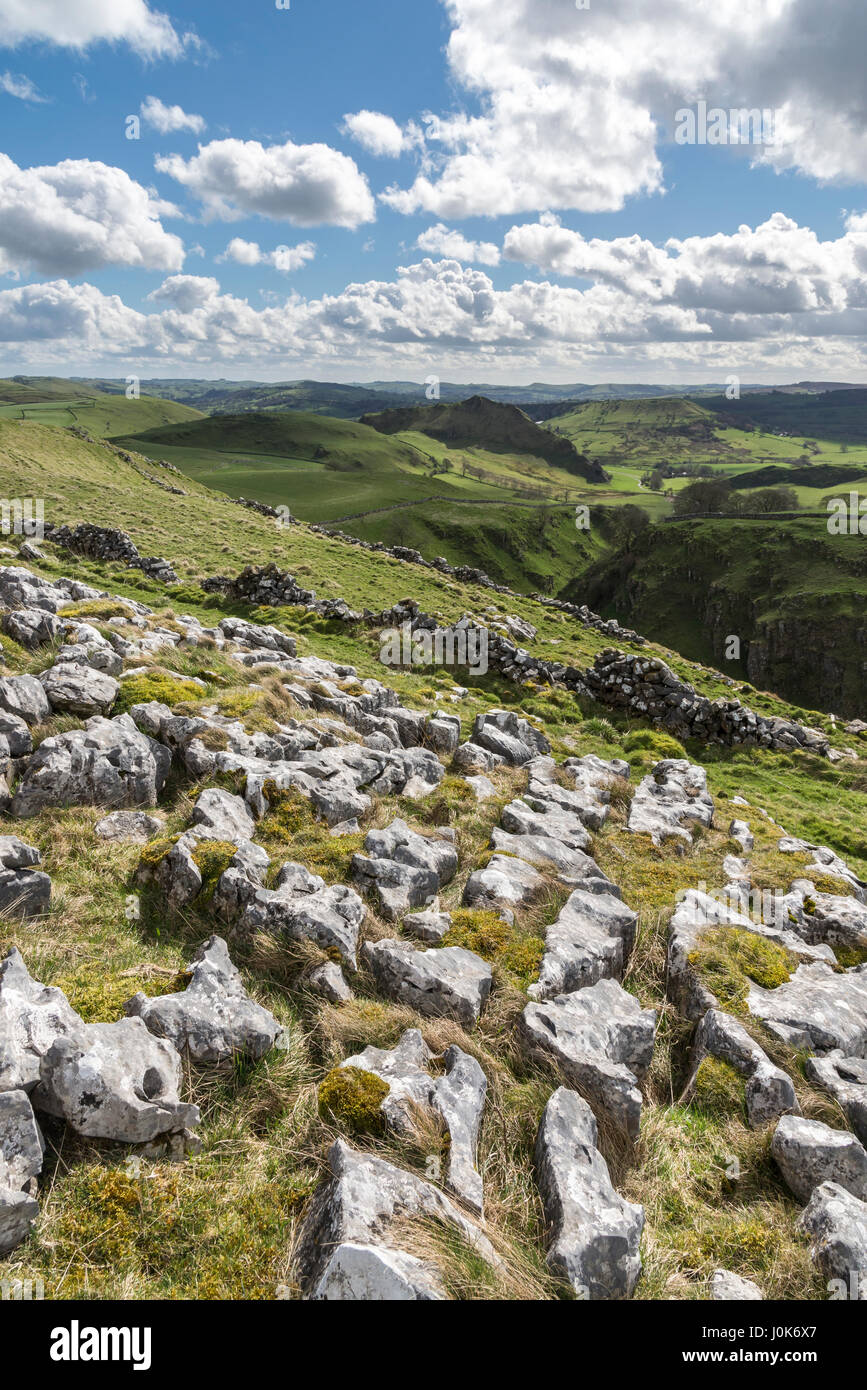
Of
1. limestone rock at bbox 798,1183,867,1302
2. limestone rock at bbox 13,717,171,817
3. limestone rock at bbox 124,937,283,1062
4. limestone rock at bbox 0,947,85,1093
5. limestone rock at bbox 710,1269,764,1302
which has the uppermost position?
limestone rock at bbox 13,717,171,817

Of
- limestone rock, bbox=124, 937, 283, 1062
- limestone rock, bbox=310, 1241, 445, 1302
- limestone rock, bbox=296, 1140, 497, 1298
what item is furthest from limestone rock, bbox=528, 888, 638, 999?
limestone rock, bbox=310, 1241, 445, 1302

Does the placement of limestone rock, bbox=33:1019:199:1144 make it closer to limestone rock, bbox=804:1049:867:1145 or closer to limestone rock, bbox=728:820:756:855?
limestone rock, bbox=804:1049:867:1145

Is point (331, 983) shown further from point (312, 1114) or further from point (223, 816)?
point (223, 816)

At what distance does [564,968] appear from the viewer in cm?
824

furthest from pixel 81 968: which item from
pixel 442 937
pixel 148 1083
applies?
pixel 442 937

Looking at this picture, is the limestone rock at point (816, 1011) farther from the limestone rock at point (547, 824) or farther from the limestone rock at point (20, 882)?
the limestone rock at point (20, 882)

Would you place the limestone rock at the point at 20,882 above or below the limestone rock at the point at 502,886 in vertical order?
above

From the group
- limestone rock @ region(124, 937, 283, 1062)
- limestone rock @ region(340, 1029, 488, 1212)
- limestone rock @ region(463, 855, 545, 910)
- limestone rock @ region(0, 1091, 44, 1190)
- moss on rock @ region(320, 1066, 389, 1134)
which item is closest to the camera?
limestone rock @ region(0, 1091, 44, 1190)

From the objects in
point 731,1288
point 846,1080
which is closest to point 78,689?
point 731,1288

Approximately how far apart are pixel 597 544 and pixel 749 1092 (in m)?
186

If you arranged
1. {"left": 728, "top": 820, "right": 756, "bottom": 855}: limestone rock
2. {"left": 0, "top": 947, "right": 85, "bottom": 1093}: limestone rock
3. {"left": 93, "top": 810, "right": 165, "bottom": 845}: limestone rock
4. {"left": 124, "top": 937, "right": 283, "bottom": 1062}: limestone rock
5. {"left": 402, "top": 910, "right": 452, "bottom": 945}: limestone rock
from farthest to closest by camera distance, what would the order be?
{"left": 728, "top": 820, "right": 756, "bottom": 855}: limestone rock < {"left": 93, "top": 810, "right": 165, "bottom": 845}: limestone rock < {"left": 402, "top": 910, "right": 452, "bottom": 945}: limestone rock < {"left": 124, "top": 937, "right": 283, "bottom": 1062}: limestone rock < {"left": 0, "top": 947, "right": 85, "bottom": 1093}: limestone rock

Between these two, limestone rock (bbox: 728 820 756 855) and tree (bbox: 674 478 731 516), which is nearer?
limestone rock (bbox: 728 820 756 855)

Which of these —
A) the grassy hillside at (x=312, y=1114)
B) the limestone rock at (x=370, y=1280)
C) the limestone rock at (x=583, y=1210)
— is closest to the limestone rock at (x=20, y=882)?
the grassy hillside at (x=312, y=1114)
